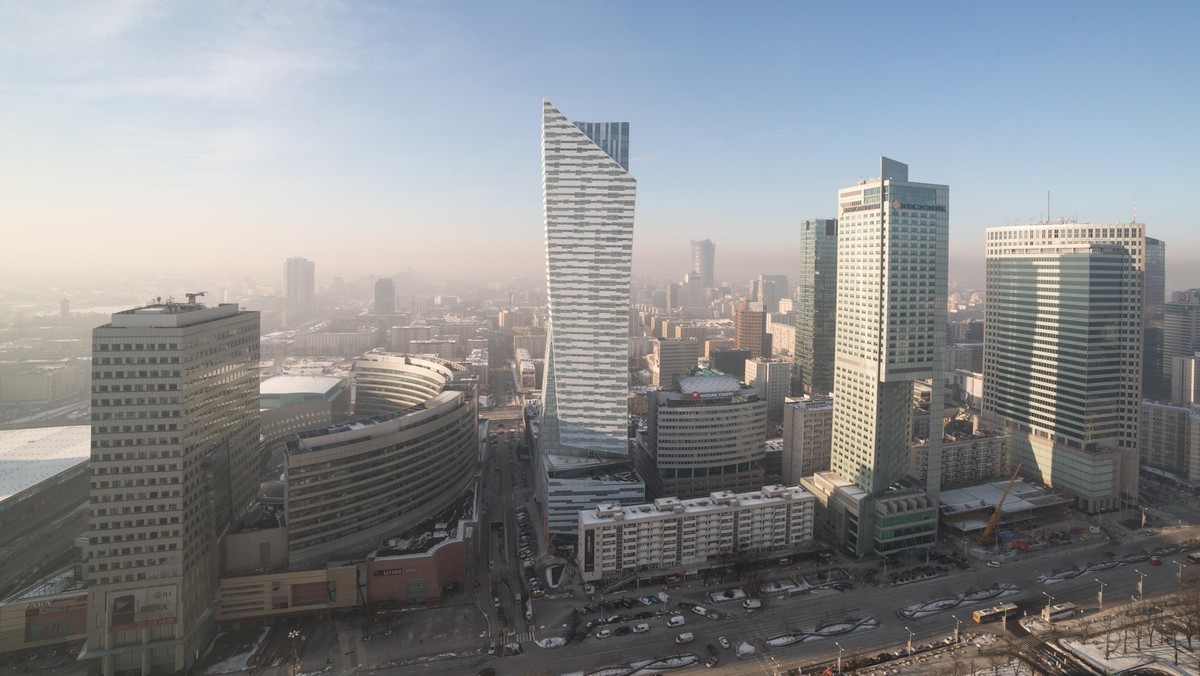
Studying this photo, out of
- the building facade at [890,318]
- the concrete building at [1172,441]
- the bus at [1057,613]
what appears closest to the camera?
the bus at [1057,613]

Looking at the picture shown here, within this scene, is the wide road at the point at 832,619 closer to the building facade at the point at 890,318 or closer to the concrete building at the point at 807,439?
the building facade at the point at 890,318

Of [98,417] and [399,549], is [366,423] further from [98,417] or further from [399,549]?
[98,417]

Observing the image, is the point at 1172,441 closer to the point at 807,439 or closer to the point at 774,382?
the point at 807,439

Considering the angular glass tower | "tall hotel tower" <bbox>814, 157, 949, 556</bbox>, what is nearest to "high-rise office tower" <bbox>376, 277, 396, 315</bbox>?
the angular glass tower

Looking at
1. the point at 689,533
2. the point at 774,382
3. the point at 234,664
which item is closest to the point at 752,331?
the point at 774,382

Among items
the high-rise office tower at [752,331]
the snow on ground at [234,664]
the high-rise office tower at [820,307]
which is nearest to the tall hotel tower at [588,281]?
the snow on ground at [234,664]

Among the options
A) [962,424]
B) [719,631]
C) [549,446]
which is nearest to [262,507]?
[549,446]

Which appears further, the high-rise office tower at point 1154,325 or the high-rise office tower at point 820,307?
the high-rise office tower at point 820,307
